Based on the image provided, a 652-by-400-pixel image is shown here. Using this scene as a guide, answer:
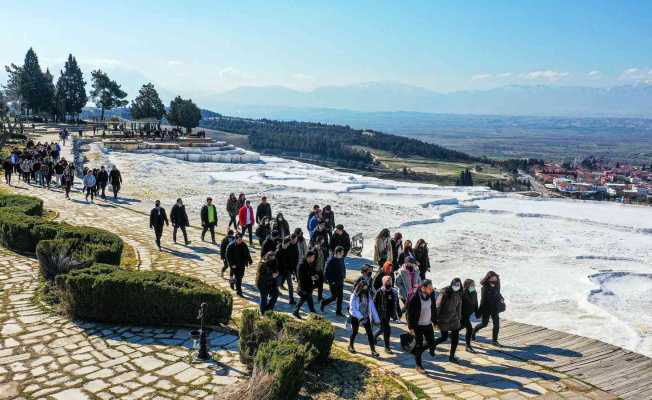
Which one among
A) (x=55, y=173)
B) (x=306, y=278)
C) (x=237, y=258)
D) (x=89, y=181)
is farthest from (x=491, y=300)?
(x=55, y=173)

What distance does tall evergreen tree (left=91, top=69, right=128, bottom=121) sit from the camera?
65.9 metres

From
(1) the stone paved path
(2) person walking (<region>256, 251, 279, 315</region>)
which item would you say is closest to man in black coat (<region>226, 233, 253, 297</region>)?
(1) the stone paved path

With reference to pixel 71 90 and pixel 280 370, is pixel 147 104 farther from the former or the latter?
pixel 280 370

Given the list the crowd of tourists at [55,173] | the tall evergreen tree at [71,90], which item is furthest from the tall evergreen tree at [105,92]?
the crowd of tourists at [55,173]

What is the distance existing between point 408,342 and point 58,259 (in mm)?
6705

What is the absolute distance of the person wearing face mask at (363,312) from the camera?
325 inches

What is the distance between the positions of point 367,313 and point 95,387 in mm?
3900

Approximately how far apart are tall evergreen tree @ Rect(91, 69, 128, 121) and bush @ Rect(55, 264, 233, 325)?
6350 cm

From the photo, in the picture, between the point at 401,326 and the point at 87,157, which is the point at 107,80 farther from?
the point at 401,326

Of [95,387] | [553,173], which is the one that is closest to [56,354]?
[95,387]

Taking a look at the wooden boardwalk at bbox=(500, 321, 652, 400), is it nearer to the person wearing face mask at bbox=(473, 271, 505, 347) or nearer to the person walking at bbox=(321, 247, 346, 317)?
the person wearing face mask at bbox=(473, 271, 505, 347)

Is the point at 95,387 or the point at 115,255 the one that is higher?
the point at 115,255

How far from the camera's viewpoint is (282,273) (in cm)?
1077

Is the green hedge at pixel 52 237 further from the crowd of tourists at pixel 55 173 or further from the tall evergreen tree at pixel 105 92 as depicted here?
the tall evergreen tree at pixel 105 92
